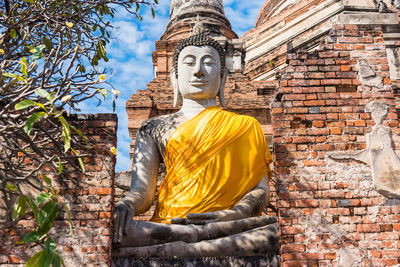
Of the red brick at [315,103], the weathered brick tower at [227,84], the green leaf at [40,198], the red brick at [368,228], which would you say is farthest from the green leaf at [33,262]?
the weathered brick tower at [227,84]

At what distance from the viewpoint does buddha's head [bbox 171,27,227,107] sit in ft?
19.4

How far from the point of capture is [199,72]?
232 inches

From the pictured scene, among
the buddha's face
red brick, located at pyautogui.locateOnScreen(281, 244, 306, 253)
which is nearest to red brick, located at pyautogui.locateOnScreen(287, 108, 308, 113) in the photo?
red brick, located at pyautogui.locateOnScreen(281, 244, 306, 253)

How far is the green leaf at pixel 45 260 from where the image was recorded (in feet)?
9.57

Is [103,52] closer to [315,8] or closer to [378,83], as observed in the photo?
[378,83]

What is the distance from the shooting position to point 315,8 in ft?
40.3

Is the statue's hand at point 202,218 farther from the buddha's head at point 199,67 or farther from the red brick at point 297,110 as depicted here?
the buddha's head at point 199,67

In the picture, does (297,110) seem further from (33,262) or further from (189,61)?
(33,262)

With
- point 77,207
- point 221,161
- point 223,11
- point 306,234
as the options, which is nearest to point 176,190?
point 221,161

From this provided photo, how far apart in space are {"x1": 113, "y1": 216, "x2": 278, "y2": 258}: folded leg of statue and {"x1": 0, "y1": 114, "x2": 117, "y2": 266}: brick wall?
0.93 ft

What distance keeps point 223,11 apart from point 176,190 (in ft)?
30.0

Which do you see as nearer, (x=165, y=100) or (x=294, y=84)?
(x=294, y=84)

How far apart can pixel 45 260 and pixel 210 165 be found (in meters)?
2.49

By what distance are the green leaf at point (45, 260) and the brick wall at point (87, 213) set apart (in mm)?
1147
